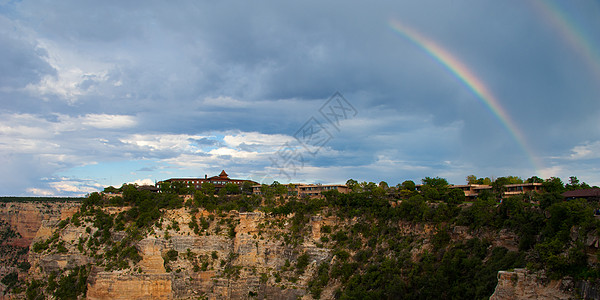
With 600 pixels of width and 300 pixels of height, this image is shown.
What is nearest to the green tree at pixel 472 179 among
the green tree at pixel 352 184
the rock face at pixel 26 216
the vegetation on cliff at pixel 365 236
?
the vegetation on cliff at pixel 365 236

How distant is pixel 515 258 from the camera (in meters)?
34.6

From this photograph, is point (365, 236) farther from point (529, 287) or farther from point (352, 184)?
point (529, 287)

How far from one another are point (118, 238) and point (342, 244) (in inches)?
1470

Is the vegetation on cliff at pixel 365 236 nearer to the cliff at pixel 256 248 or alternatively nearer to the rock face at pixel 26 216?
the cliff at pixel 256 248

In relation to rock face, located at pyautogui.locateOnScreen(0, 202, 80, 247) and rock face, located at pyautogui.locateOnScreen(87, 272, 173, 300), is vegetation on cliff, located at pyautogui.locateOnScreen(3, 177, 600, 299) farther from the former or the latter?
rock face, located at pyautogui.locateOnScreen(0, 202, 80, 247)

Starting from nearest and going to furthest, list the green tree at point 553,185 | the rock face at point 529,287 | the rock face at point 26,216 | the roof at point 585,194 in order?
the rock face at point 529,287
the roof at point 585,194
the green tree at point 553,185
the rock face at point 26,216

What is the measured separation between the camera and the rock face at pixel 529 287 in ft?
86.9

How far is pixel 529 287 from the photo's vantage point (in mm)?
28344

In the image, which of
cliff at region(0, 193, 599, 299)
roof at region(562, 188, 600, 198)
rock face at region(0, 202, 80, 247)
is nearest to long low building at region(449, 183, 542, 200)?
roof at region(562, 188, 600, 198)

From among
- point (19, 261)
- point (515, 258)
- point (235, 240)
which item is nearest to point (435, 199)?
point (515, 258)

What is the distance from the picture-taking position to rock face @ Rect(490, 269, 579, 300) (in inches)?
1043

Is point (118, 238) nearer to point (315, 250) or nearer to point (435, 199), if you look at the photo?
point (315, 250)

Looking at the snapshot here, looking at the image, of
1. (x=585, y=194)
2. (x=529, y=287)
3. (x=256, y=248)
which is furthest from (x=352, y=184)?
(x=529, y=287)

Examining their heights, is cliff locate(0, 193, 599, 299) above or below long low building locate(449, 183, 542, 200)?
below
